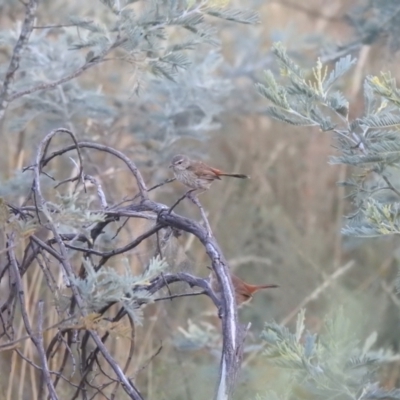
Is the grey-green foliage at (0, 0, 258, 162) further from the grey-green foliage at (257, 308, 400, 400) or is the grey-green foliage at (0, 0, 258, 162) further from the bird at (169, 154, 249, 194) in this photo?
the grey-green foliage at (257, 308, 400, 400)

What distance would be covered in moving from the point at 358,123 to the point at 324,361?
1.63 ft

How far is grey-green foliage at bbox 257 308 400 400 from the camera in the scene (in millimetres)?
1562

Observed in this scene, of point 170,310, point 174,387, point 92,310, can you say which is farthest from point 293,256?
point 92,310

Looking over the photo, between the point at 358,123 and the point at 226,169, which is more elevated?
the point at 358,123

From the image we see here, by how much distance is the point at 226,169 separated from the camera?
5.95 metres

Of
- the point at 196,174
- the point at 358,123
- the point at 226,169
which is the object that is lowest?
the point at 226,169

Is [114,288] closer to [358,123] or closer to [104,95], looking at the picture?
[358,123]

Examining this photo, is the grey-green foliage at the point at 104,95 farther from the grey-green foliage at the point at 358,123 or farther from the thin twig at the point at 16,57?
the grey-green foliage at the point at 358,123

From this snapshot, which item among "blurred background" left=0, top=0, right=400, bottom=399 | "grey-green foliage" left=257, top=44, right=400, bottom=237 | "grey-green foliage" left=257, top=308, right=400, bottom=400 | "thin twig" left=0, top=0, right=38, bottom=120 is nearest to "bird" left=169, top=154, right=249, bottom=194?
"blurred background" left=0, top=0, right=400, bottom=399

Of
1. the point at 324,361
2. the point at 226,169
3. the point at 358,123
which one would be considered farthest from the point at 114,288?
the point at 226,169

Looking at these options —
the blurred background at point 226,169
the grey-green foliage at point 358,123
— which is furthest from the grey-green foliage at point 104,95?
the grey-green foliage at point 358,123

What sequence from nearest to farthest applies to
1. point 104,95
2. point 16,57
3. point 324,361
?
point 324,361, point 16,57, point 104,95

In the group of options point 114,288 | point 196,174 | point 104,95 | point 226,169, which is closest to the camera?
point 114,288

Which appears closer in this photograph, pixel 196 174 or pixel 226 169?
pixel 196 174
